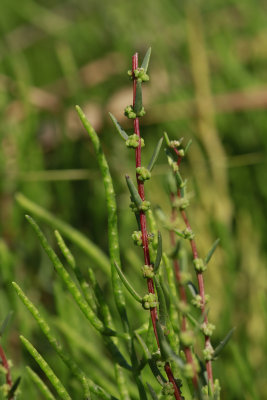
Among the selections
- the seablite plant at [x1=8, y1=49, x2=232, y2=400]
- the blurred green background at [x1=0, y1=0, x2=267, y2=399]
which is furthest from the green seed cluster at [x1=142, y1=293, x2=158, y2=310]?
the blurred green background at [x1=0, y1=0, x2=267, y2=399]

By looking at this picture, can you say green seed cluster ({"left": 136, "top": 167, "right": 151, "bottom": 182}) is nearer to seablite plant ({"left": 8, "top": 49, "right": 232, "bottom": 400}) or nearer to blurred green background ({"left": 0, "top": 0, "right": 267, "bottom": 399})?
seablite plant ({"left": 8, "top": 49, "right": 232, "bottom": 400})

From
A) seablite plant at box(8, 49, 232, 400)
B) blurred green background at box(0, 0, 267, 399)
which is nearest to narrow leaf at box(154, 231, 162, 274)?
seablite plant at box(8, 49, 232, 400)

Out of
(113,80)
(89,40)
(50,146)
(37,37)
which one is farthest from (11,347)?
(37,37)

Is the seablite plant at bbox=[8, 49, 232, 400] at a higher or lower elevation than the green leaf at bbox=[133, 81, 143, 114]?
lower

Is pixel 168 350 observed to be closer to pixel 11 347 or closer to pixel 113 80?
pixel 11 347

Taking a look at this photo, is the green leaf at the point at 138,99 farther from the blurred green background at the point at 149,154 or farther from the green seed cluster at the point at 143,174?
the blurred green background at the point at 149,154

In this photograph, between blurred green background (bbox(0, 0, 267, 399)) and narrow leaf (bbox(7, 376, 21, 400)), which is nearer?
narrow leaf (bbox(7, 376, 21, 400))

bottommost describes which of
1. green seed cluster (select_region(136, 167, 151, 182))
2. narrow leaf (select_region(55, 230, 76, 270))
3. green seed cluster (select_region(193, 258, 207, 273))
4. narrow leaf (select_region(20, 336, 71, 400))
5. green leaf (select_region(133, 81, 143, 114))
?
narrow leaf (select_region(20, 336, 71, 400))

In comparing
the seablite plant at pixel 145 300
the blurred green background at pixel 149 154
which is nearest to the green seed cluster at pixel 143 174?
the seablite plant at pixel 145 300

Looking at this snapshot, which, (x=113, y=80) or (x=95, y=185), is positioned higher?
(x=113, y=80)
